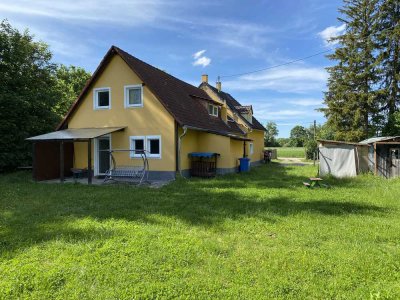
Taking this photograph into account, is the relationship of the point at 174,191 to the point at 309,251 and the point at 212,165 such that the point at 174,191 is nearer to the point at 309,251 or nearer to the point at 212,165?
the point at 212,165

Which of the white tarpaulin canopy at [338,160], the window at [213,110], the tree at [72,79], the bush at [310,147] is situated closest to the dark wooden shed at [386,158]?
the white tarpaulin canopy at [338,160]

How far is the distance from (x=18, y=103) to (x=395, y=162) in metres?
22.2

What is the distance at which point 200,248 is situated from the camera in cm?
508

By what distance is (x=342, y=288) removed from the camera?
3750mm

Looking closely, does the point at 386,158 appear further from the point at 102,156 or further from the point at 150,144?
the point at 102,156

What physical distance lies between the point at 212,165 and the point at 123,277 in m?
12.1

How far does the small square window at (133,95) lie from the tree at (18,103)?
738 centimetres

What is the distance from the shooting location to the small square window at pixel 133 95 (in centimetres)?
1562

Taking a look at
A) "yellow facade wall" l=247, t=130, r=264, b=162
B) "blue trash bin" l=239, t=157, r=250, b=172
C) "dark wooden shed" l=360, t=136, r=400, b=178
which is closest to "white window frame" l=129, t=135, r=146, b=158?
"blue trash bin" l=239, t=157, r=250, b=172

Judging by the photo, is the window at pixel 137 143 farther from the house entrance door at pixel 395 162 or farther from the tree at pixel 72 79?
the tree at pixel 72 79

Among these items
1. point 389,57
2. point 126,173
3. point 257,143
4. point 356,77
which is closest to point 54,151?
point 126,173

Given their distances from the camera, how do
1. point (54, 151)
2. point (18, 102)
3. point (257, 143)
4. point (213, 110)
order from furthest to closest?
point (257, 143) < point (213, 110) < point (18, 102) < point (54, 151)

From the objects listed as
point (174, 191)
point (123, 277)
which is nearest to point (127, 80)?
point (174, 191)

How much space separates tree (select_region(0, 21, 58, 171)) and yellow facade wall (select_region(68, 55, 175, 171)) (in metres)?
3.60
